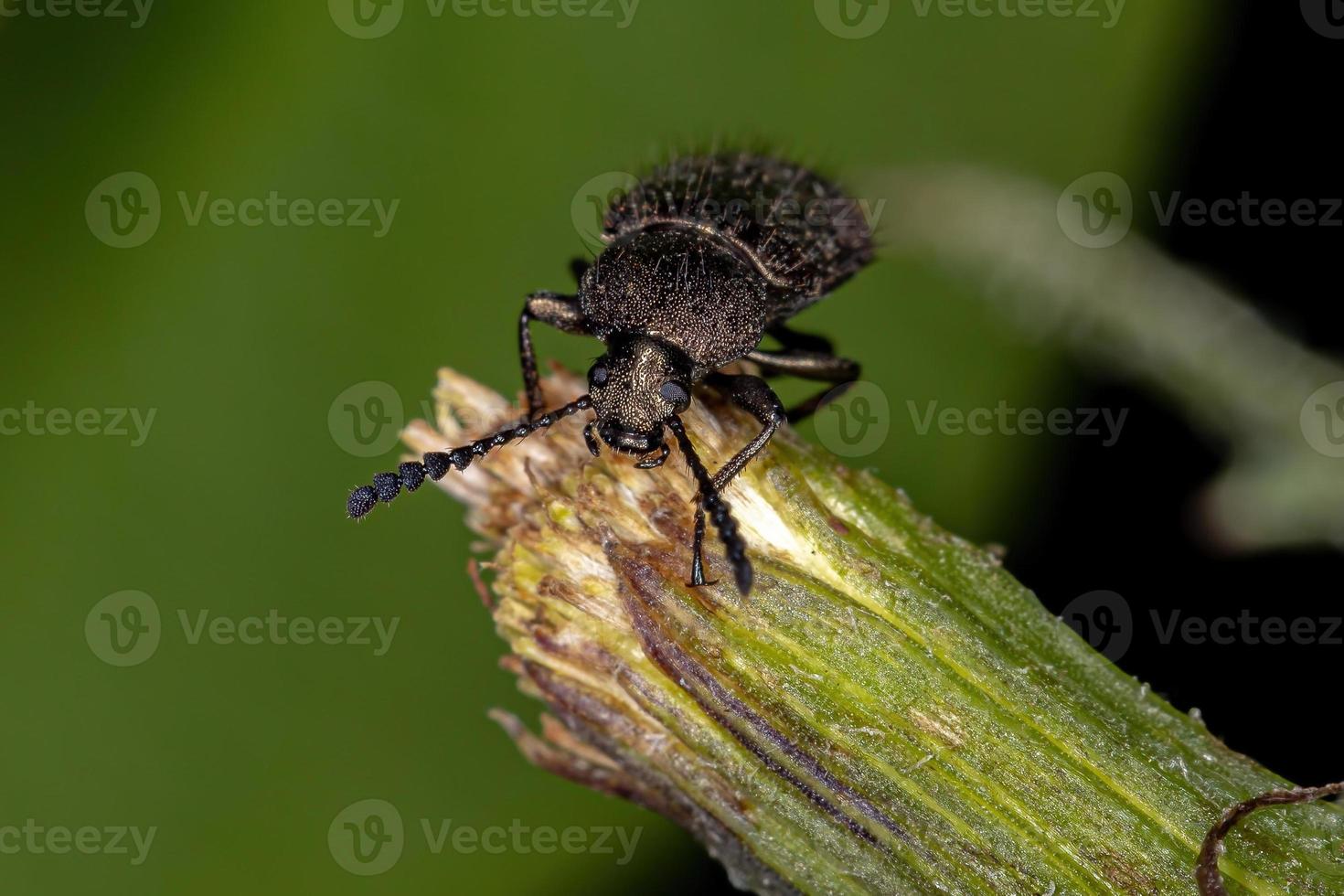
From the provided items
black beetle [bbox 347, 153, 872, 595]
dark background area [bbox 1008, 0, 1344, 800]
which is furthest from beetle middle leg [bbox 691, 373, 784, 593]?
dark background area [bbox 1008, 0, 1344, 800]

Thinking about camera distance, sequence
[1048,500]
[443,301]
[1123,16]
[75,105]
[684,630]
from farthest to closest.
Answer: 1. [1048,500]
2. [1123,16]
3. [443,301]
4. [75,105]
5. [684,630]

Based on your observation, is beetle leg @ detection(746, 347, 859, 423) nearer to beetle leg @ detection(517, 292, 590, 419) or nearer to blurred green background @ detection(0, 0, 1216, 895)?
blurred green background @ detection(0, 0, 1216, 895)

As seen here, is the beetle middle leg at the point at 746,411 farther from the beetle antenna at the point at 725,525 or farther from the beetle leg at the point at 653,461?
the beetle leg at the point at 653,461

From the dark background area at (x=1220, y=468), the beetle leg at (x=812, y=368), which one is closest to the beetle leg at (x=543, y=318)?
the beetle leg at (x=812, y=368)

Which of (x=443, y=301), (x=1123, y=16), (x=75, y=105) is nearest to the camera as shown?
(x=75, y=105)

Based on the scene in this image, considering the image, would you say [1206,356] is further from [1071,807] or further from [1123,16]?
[1071,807]

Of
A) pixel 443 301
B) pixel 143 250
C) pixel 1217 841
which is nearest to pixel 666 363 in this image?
pixel 443 301
